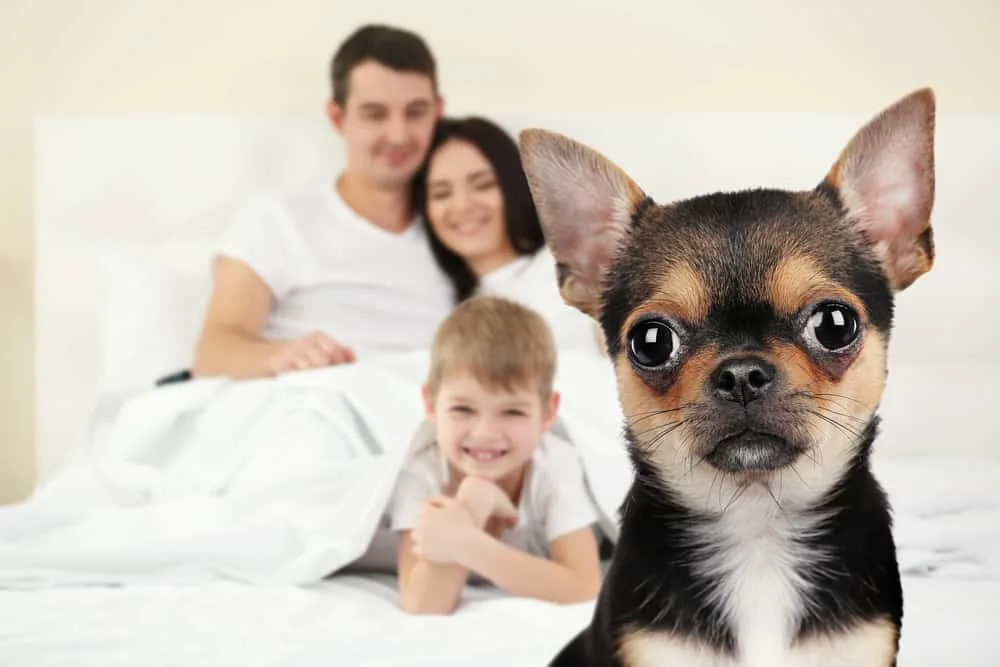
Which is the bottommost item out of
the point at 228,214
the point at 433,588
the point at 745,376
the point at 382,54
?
the point at 433,588

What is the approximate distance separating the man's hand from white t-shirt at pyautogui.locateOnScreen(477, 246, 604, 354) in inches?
14.1

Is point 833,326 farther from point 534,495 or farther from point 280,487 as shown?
point 280,487

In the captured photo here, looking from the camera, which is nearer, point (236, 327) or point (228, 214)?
point (236, 327)

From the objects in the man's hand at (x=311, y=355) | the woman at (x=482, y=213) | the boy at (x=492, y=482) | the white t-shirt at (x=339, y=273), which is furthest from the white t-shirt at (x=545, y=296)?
the boy at (x=492, y=482)

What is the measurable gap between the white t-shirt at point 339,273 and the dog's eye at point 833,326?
1.88 metres

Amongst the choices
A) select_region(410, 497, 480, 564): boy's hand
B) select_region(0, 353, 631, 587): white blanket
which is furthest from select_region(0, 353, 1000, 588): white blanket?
select_region(410, 497, 480, 564): boy's hand

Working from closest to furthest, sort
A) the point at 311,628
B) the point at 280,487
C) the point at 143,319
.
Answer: the point at 311,628 → the point at 280,487 → the point at 143,319

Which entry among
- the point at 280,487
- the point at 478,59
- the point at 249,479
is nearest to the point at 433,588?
the point at 280,487

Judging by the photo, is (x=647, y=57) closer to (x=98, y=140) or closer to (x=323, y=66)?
(x=323, y=66)

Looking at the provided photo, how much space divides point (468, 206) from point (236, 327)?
622 mm

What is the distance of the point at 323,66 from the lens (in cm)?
287

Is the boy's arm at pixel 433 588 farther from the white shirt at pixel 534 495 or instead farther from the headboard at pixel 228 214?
the headboard at pixel 228 214

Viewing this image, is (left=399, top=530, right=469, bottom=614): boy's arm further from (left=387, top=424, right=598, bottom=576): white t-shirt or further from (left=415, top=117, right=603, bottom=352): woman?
(left=415, top=117, right=603, bottom=352): woman

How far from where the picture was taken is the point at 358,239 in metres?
2.52
